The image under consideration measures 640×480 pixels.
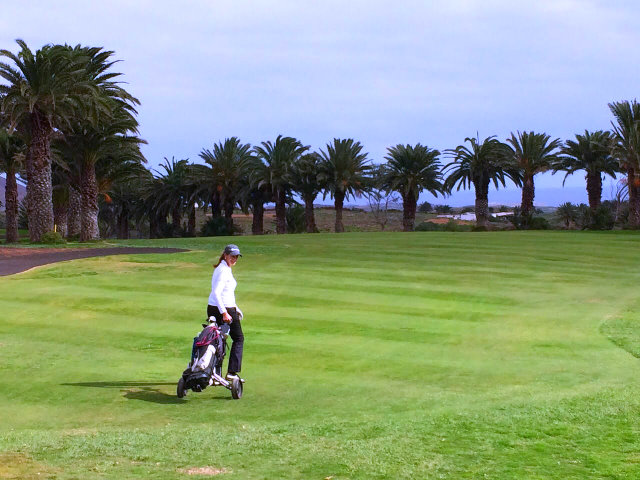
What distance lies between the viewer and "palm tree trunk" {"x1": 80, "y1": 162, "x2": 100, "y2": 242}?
4369cm

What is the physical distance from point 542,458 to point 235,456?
110 inches

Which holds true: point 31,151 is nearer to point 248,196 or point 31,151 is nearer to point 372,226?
point 248,196

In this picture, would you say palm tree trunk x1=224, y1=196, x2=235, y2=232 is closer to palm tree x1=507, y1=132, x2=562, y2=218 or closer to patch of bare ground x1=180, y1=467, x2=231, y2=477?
palm tree x1=507, y1=132, x2=562, y2=218

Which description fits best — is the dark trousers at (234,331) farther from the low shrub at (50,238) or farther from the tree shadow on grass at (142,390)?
the low shrub at (50,238)

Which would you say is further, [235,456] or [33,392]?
[33,392]

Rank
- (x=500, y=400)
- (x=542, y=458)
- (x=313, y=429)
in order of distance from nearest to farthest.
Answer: (x=542, y=458), (x=313, y=429), (x=500, y=400)

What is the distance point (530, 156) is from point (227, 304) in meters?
54.1

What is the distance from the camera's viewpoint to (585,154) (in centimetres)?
6394

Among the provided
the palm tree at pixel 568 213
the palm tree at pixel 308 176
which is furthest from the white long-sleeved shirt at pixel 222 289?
the palm tree at pixel 568 213

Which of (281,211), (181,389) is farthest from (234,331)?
(281,211)

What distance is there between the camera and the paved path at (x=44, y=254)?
26.9 metres

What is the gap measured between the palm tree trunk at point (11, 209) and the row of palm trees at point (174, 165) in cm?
8

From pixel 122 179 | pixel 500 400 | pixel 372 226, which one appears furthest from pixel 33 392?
pixel 372 226

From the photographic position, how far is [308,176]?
64625mm
